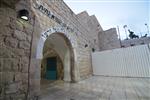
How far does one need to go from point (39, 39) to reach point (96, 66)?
5.83 meters

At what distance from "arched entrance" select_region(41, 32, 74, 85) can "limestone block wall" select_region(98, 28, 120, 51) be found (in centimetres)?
716

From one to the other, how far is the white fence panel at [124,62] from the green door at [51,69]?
10.6 ft

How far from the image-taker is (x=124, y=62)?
6176mm

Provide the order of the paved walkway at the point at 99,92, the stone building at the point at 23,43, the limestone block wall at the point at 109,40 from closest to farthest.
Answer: the stone building at the point at 23,43, the paved walkway at the point at 99,92, the limestone block wall at the point at 109,40

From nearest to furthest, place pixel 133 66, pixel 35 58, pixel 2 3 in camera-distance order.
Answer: pixel 2 3 < pixel 35 58 < pixel 133 66

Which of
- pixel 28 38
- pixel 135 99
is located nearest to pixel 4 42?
pixel 28 38

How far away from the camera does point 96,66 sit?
7.52 meters

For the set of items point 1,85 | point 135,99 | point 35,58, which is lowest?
point 135,99

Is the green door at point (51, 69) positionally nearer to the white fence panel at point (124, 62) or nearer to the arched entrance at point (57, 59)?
the arched entrance at point (57, 59)

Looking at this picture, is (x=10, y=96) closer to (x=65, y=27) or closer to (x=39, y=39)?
(x=39, y=39)

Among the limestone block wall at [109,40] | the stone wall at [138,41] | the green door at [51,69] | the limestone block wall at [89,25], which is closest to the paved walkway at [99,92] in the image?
the green door at [51,69]

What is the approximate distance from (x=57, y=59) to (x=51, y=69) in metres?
0.92

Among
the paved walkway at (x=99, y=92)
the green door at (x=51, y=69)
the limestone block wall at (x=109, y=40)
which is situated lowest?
the paved walkway at (x=99, y=92)

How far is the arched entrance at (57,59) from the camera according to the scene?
461 cm
